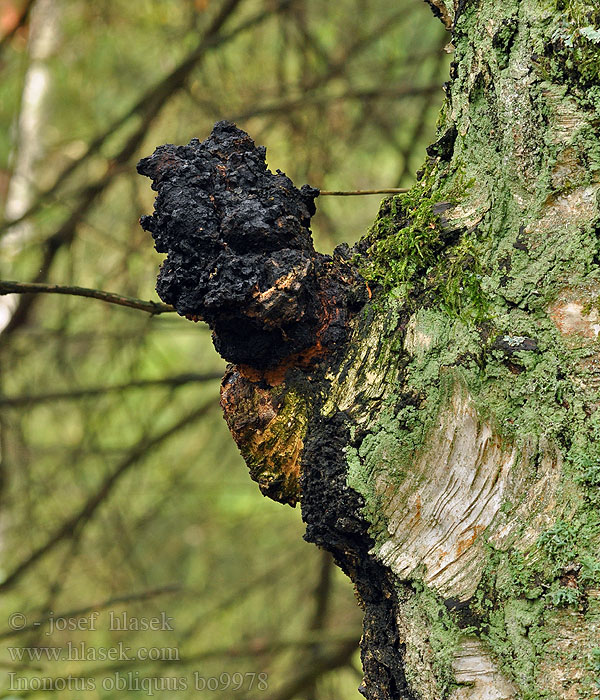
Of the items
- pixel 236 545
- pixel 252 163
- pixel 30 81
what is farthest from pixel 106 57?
pixel 252 163

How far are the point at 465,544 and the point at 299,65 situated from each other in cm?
289

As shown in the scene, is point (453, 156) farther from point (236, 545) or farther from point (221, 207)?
point (236, 545)

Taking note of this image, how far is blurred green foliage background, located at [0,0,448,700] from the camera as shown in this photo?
2.97 meters

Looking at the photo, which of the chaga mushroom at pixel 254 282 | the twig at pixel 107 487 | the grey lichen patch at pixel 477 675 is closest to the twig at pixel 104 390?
the twig at pixel 107 487

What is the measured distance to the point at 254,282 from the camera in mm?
965

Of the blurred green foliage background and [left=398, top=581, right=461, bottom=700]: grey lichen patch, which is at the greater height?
the blurred green foliage background

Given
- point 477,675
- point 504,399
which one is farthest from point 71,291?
point 477,675

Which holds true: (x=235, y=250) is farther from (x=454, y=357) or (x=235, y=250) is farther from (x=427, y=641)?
(x=427, y=641)

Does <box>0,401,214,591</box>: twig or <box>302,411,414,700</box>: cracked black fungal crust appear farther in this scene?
<box>0,401,214,591</box>: twig

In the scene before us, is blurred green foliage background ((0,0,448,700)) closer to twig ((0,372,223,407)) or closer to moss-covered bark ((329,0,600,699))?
twig ((0,372,223,407))

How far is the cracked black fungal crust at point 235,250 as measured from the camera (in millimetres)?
978

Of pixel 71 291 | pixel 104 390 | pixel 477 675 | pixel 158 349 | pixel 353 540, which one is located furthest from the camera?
pixel 158 349

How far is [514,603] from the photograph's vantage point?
33.6 inches

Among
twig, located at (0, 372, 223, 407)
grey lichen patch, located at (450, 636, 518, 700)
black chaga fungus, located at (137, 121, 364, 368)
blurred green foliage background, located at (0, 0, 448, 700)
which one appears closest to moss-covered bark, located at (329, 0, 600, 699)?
grey lichen patch, located at (450, 636, 518, 700)
